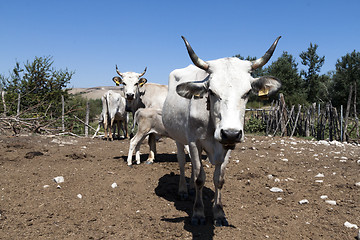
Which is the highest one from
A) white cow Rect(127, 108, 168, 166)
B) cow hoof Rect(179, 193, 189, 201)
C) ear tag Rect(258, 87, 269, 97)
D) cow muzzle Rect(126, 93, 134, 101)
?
ear tag Rect(258, 87, 269, 97)

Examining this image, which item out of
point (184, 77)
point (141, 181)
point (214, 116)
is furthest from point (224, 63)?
point (141, 181)

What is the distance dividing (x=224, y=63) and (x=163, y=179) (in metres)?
3.05

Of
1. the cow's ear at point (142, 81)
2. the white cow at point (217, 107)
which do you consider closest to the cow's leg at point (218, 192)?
the white cow at point (217, 107)

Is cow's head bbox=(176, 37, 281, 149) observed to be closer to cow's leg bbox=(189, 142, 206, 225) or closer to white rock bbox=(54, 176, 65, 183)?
cow's leg bbox=(189, 142, 206, 225)

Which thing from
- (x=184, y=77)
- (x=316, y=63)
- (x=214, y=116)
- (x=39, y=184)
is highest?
(x=316, y=63)

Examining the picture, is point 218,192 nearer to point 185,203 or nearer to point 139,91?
point 185,203

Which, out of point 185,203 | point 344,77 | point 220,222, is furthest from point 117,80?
point 344,77

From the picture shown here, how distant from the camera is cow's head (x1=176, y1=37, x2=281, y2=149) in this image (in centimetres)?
261

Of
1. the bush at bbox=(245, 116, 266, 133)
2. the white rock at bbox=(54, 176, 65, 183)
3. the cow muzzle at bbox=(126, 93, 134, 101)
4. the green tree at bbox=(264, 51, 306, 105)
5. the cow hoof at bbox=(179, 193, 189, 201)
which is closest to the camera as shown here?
the cow hoof at bbox=(179, 193, 189, 201)

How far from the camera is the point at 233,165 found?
6352 mm

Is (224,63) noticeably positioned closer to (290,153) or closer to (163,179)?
(163,179)

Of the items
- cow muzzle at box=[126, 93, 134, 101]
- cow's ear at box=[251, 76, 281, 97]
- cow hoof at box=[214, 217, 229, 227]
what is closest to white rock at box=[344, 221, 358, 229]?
cow hoof at box=[214, 217, 229, 227]

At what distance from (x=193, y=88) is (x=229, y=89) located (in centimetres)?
44

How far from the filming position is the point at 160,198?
4543 mm
